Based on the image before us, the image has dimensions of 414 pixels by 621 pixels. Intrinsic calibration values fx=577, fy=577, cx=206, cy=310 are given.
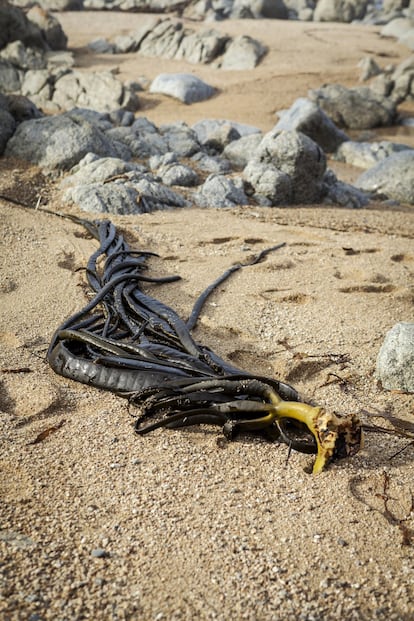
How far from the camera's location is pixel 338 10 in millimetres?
22453

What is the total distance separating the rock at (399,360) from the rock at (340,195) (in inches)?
159

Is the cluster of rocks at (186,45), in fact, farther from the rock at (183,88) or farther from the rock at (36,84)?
the rock at (36,84)

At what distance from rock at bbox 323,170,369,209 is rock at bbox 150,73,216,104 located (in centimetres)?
655

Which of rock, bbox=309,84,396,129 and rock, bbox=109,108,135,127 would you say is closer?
rock, bbox=109,108,135,127

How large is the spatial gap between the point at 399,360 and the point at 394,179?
18.2 ft

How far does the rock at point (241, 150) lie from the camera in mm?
7402

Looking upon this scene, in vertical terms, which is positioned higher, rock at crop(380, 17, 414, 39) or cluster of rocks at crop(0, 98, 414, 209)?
cluster of rocks at crop(0, 98, 414, 209)

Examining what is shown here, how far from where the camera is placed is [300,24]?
1970 cm

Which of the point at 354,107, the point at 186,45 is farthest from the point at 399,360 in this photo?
the point at 186,45

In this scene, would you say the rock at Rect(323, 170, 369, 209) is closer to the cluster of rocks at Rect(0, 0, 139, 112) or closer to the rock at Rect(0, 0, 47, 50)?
the cluster of rocks at Rect(0, 0, 139, 112)

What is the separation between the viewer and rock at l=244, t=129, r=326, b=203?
20.5 ft

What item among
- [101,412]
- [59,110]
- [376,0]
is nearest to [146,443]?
[101,412]

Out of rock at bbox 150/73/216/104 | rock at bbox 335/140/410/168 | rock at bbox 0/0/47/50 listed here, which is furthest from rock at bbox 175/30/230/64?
rock at bbox 335/140/410/168

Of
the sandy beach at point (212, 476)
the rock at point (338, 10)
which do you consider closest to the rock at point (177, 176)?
the sandy beach at point (212, 476)
